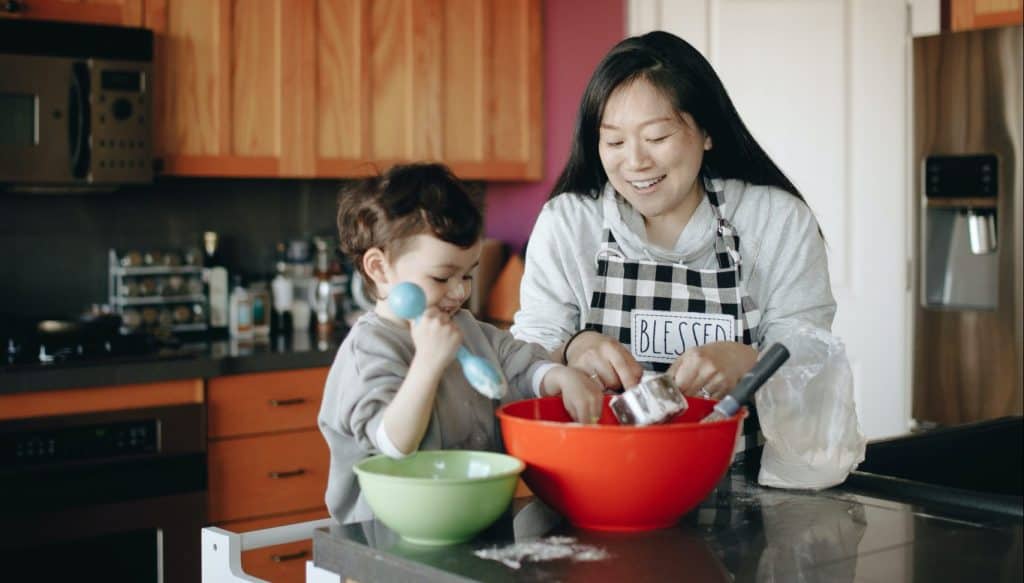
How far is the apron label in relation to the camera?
6.03ft

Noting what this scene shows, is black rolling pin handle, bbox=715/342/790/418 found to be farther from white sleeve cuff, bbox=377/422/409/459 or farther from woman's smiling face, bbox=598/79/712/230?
woman's smiling face, bbox=598/79/712/230

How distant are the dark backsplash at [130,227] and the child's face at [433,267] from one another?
243 cm

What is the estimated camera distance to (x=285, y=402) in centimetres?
328

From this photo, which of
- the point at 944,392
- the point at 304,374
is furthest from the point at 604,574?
the point at 944,392

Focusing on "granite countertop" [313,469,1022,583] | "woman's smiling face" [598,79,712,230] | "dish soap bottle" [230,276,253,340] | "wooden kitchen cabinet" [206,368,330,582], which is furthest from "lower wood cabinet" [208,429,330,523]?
"granite countertop" [313,469,1022,583]

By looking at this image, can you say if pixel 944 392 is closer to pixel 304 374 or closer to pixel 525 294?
pixel 304 374

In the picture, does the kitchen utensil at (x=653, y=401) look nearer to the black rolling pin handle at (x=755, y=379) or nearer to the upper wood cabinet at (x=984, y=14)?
the black rolling pin handle at (x=755, y=379)

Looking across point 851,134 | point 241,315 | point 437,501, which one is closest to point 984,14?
point 851,134

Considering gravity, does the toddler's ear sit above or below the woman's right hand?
above

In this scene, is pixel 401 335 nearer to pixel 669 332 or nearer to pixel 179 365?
pixel 669 332

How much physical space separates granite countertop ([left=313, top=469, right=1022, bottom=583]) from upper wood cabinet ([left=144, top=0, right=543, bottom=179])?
202 cm

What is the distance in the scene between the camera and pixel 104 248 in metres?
3.61

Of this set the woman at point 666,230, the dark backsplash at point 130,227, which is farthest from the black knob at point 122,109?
the woman at point 666,230

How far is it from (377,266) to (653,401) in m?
0.35
